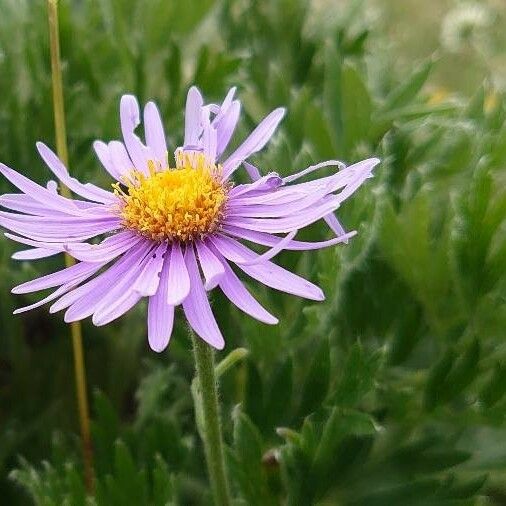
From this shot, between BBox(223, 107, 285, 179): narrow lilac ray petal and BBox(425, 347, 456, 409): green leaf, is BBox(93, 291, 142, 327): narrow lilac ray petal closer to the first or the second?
BBox(223, 107, 285, 179): narrow lilac ray petal

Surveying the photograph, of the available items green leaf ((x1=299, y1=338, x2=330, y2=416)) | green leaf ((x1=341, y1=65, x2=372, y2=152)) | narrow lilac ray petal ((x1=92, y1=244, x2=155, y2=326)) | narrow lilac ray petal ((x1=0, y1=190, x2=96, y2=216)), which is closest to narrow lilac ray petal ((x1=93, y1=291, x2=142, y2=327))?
narrow lilac ray petal ((x1=92, y1=244, x2=155, y2=326))

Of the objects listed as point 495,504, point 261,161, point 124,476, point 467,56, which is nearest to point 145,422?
point 124,476

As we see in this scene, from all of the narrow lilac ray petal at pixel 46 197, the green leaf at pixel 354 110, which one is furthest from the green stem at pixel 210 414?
the green leaf at pixel 354 110

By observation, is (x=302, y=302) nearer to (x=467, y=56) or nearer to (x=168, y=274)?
(x=168, y=274)

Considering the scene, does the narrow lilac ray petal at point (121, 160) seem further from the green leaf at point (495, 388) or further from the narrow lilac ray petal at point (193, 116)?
the green leaf at point (495, 388)

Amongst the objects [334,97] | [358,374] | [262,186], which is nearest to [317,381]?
[358,374]

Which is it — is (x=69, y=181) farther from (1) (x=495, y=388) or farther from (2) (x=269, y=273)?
(1) (x=495, y=388)

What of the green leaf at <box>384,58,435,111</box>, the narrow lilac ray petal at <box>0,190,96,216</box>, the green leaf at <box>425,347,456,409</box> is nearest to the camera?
the narrow lilac ray petal at <box>0,190,96,216</box>
